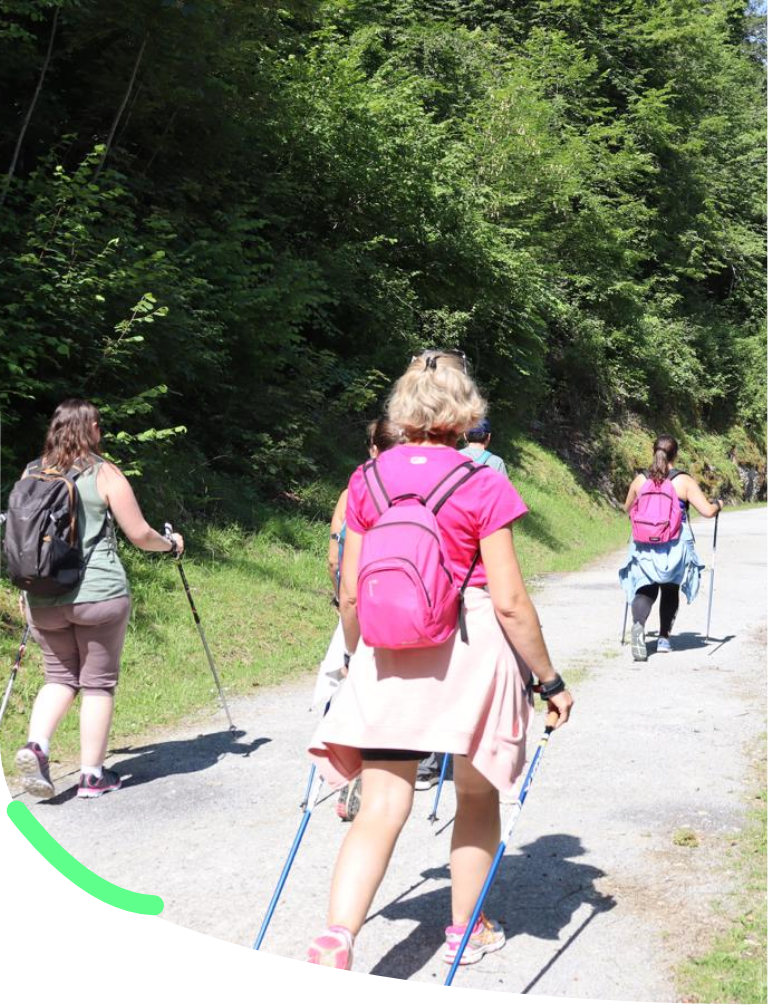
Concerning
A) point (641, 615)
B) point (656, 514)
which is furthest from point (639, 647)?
point (656, 514)

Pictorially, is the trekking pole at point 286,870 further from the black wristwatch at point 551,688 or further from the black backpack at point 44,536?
the black backpack at point 44,536

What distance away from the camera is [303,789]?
19.7ft

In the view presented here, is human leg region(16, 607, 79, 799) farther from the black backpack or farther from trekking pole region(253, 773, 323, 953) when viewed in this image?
trekking pole region(253, 773, 323, 953)

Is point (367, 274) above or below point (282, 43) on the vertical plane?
below

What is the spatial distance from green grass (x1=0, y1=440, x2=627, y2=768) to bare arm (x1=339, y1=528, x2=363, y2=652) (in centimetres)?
341

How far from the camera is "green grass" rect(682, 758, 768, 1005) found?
3.65m

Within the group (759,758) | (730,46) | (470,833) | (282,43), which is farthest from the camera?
(730,46)

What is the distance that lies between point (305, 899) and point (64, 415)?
271 centimetres

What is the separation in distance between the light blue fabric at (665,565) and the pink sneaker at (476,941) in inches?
252

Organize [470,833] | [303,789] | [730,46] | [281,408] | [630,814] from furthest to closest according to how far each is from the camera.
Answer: [730,46] → [281,408] → [303,789] → [630,814] → [470,833]

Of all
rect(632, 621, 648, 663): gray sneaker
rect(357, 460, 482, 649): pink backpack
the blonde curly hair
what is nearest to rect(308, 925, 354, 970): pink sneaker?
rect(357, 460, 482, 649): pink backpack

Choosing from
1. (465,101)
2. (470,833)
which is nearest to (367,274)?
(465,101)

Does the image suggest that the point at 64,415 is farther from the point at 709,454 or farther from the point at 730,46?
the point at 730,46

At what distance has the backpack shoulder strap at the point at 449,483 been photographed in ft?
11.4
